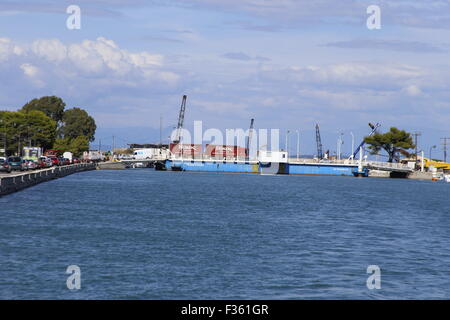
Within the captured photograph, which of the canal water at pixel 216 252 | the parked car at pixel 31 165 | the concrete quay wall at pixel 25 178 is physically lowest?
the canal water at pixel 216 252

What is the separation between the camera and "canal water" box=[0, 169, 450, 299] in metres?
30.9

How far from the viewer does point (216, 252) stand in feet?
135

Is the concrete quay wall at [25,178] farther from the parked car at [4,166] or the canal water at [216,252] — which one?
the canal water at [216,252]

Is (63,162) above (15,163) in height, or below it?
below

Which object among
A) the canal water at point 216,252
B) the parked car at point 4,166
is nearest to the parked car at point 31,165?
the parked car at point 4,166

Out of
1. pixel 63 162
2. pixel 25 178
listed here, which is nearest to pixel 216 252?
pixel 25 178

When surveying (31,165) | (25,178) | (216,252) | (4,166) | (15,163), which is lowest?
(216,252)

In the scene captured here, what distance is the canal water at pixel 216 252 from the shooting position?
1215 inches

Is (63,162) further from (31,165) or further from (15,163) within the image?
(15,163)

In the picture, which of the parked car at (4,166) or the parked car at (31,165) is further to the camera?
the parked car at (31,165)

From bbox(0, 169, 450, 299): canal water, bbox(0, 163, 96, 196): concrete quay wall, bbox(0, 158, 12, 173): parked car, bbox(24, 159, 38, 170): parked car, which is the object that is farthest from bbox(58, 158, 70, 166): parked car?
bbox(0, 169, 450, 299): canal water

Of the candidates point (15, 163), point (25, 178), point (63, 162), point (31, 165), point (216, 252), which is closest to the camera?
point (216, 252)

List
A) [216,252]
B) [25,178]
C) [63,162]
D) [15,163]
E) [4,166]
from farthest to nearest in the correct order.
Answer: [63,162], [15,163], [4,166], [25,178], [216,252]
